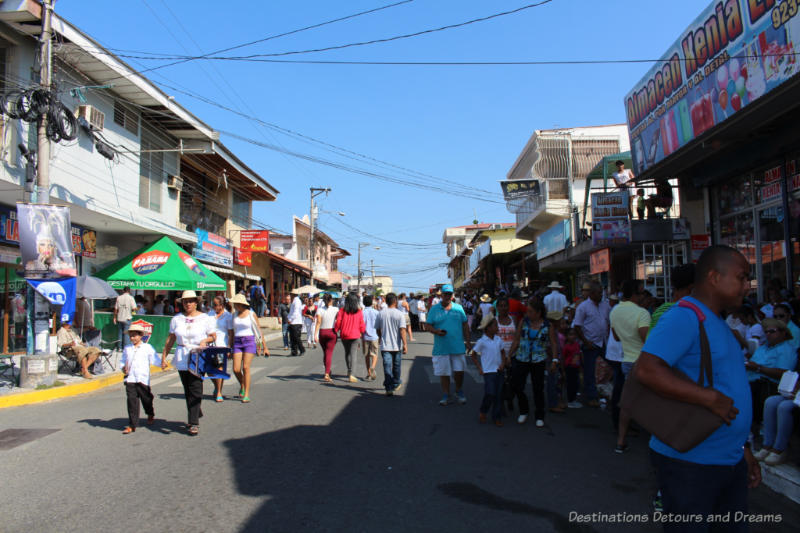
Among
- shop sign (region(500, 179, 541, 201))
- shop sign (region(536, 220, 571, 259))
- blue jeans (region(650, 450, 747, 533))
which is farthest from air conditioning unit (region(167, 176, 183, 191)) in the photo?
→ blue jeans (region(650, 450, 747, 533))

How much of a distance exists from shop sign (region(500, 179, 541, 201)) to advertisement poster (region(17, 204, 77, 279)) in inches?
700

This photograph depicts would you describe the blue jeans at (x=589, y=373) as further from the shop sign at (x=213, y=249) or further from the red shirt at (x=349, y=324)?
the shop sign at (x=213, y=249)

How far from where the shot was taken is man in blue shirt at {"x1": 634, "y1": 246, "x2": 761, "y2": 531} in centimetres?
244

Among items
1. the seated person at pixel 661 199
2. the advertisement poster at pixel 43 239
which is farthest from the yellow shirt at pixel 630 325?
the advertisement poster at pixel 43 239

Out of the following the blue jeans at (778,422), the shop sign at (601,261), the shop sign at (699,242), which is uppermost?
the shop sign at (699,242)

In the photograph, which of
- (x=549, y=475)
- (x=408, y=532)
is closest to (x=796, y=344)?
(x=549, y=475)

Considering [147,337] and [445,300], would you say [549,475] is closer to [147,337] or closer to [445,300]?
[445,300]

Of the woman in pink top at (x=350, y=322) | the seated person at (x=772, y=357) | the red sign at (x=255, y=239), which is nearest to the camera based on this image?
the seated person at (x=772, y=357)

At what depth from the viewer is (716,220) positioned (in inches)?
489

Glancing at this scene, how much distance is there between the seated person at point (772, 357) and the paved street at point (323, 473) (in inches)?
56.7

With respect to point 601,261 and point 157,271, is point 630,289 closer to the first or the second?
point 601,261

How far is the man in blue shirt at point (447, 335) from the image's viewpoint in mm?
8492

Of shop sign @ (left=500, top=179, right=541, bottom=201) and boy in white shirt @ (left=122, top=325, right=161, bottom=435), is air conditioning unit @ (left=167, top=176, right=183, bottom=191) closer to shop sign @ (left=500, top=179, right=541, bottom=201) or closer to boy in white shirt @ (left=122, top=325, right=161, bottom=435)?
shop sign @ (left=500, top=179, right=541, bottom=201)

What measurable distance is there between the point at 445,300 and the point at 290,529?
16.4 feet
